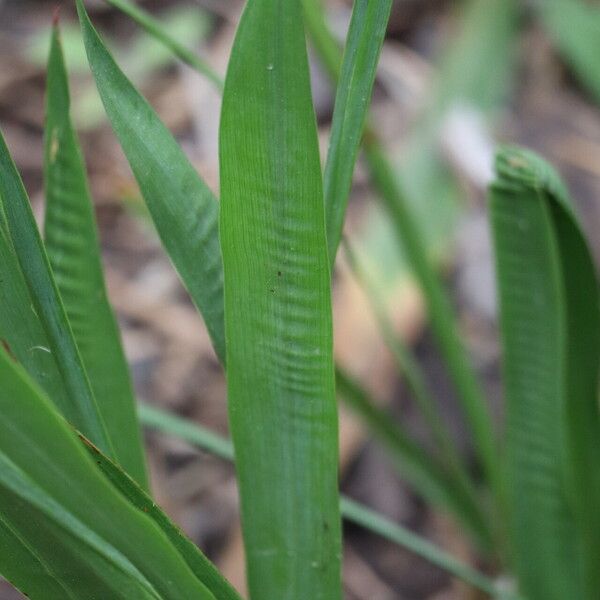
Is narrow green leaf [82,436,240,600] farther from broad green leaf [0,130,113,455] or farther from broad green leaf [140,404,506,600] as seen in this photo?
broad green leaf [140,404,506,600]

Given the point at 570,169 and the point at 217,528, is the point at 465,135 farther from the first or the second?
the point at 217,528

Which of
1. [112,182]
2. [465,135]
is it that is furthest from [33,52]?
[465,135]

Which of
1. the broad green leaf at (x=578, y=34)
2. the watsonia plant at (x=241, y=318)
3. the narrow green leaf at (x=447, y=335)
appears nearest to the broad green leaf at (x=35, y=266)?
the watsonia plant at (x=241, y=318)

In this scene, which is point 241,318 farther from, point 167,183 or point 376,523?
point 376,523

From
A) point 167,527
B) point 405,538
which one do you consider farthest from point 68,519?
point 405,538

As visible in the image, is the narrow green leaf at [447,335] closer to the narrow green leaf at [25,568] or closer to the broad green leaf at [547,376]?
the broad green leaf at [547,376]

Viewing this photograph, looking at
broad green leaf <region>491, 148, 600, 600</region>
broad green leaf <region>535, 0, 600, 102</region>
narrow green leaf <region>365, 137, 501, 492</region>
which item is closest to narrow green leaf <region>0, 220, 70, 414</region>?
broad green leaf <region>491, 148, 600, 600</region>
